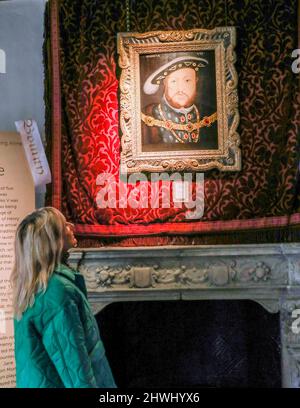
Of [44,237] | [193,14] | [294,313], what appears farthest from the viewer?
[193,14]

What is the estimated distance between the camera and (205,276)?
11.5ft

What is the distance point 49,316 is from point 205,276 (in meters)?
1.53

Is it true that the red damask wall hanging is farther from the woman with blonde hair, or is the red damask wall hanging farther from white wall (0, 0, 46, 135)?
the woman with blonde hair

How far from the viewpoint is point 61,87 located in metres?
3.72

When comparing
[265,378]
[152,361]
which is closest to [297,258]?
[265,378]

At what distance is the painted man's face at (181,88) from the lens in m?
3.70

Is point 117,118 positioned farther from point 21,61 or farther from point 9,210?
point 9,210

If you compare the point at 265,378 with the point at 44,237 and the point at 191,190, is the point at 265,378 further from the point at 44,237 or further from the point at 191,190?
the point at 44,237

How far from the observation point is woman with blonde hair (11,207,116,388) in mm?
2127

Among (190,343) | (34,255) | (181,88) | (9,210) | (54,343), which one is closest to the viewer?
(54,343)

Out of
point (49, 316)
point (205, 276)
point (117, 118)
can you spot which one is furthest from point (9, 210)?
point (49, 316)

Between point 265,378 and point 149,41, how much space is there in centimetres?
231

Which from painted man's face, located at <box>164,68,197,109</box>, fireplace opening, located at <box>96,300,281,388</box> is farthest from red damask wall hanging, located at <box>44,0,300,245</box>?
fireplace opening, located at <box>96,300,281,388</box>

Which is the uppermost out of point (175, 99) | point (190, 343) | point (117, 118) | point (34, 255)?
point (175, 99)
